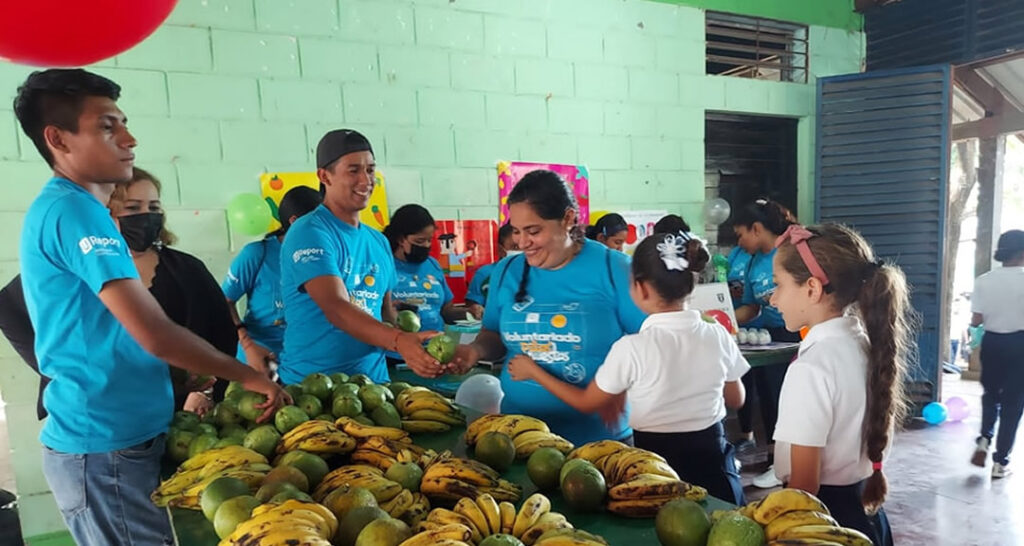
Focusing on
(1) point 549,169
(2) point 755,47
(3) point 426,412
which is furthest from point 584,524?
(2) point 755,47

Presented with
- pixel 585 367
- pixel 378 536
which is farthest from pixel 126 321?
pixel 585 367

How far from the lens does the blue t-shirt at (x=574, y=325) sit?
1918mm

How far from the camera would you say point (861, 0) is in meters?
5.66

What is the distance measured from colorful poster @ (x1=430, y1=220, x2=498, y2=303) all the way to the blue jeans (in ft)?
9.26

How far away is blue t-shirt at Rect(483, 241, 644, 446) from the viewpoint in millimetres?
1918

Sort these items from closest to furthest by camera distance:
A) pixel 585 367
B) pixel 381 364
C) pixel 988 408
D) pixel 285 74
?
pixel 585 367, pixel 381 364, pixel 285 74, pixel 988 408

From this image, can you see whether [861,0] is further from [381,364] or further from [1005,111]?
[381,364]

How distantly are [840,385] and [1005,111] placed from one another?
6.01 meters

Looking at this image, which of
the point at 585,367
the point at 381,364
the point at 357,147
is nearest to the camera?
the point at 585,367

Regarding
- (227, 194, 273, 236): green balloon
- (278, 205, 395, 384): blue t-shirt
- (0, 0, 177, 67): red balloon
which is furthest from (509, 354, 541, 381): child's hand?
(227, 194, 273, 236): green balloon

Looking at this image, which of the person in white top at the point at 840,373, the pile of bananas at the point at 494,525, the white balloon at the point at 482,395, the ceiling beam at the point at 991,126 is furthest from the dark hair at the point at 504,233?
the ceiling beam at the point at 991,126

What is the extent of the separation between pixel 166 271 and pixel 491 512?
6.89 ft

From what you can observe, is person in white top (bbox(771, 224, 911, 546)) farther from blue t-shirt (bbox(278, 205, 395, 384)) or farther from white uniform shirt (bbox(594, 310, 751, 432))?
blue t-shirt (bbox(278, 205, 395, 384))

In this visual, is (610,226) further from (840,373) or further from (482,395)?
(840,373)
